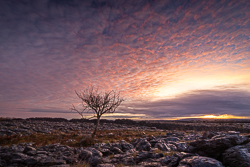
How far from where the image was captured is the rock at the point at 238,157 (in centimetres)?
710

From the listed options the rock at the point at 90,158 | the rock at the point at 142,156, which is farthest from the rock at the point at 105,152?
the rock at the point at 142,156

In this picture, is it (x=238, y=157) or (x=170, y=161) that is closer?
(x=238, y=157)

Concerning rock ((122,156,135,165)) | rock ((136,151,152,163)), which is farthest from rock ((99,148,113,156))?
rock ((136,151,152,163))

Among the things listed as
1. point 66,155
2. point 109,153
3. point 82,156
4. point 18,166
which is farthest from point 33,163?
point 109,153

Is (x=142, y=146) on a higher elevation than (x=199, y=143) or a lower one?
lower

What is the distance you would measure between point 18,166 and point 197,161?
388 inches

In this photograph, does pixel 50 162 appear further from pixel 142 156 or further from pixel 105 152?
pixel 142 156

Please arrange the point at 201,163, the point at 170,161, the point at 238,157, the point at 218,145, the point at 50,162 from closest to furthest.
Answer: the point at 201,163 → the point at 238,157 → the point at 50,162 → the point at 170,161 → the point at 218,145

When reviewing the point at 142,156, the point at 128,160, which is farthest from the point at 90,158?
the point at 142,156

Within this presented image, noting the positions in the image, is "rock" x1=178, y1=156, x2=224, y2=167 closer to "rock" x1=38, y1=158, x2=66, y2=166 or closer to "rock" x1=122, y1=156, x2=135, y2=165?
"rock" x1=122, y1=156, x2=135, y2=165

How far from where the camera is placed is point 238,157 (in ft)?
24.5

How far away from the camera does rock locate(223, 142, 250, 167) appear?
710cm

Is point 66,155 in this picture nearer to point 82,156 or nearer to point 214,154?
point 82,156

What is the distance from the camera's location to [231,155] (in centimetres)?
791
